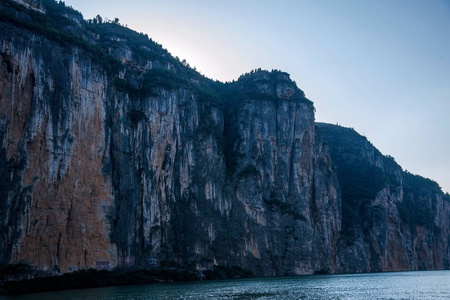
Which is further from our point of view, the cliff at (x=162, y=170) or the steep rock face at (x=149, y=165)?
the cliff at (x=162, y=170)

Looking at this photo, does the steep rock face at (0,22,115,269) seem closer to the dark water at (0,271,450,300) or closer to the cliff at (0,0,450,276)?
the cliff at (0,0,450,276)

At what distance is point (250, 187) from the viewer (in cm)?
10125

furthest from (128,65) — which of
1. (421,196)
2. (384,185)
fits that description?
(421,196)

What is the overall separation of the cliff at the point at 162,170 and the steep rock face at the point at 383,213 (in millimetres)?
582

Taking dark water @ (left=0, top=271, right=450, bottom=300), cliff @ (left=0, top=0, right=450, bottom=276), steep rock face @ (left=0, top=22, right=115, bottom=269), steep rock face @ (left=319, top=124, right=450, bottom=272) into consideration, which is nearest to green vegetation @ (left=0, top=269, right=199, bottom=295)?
cliff @ (left=0, top=0, right=450, bottom=276)

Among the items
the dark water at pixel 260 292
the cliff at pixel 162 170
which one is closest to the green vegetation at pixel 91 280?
the cliff at pixel 162 170

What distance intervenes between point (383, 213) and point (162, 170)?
70.6 m

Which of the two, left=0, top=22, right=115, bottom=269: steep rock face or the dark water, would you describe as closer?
the dark water

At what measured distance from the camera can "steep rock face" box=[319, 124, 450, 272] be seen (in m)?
123

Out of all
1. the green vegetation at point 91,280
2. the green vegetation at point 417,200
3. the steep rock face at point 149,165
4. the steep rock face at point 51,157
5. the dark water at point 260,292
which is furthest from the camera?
the green vegetation at point 417,200

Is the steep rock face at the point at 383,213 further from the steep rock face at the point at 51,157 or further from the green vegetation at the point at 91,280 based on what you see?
the steep rock face at the point at 51,157

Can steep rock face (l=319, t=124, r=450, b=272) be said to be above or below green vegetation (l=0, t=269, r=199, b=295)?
above

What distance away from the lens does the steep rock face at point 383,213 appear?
123 metres

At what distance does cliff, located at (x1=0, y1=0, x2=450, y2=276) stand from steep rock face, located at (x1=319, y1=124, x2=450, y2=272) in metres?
0.58
